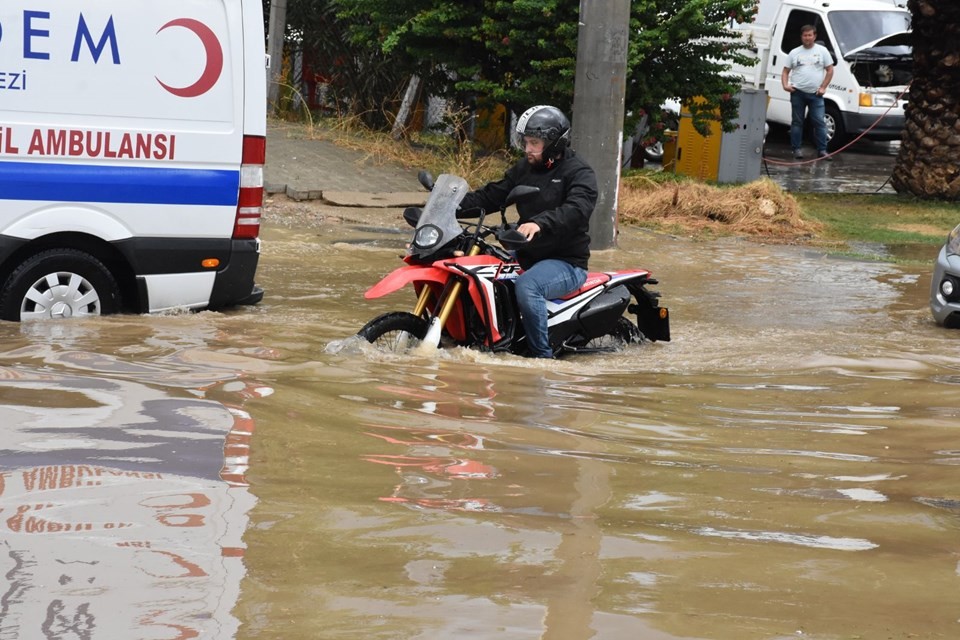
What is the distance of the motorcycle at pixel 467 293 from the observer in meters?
7.60

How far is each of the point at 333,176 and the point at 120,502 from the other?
40.4 ft

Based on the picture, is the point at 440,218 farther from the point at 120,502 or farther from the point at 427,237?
the point at 120,502

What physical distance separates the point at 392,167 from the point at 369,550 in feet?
44.7

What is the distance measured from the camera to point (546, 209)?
8094 millimetres

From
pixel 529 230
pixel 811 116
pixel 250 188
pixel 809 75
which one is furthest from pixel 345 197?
pixel 811 116

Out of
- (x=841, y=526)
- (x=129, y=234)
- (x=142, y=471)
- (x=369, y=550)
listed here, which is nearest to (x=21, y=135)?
(x=129, y=234)

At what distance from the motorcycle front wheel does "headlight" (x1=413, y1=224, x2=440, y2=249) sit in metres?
0.39

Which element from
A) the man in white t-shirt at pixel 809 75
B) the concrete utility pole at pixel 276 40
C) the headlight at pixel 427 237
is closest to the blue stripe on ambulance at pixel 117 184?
the headlight at pixel 427 237

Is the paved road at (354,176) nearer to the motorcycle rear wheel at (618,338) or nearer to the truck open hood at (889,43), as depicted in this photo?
the truck open hood at (889,43)

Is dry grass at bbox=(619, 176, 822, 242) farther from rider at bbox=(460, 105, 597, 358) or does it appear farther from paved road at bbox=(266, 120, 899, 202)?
rider at bbox=(460, 105, 597, 358)

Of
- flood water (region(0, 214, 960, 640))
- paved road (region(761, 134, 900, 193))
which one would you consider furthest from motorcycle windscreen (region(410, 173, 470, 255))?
paved road (region(761, 134, 900, 193))

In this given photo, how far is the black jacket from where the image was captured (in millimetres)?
7836

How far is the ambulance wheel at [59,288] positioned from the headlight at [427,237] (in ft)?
6.34

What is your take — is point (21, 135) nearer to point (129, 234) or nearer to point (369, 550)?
point (129, 234)
